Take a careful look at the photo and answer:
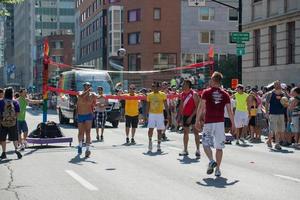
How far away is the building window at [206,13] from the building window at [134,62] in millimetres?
8501

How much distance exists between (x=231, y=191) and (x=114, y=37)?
57812 mm

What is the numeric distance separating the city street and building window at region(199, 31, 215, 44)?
161ft

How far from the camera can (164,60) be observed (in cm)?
6425

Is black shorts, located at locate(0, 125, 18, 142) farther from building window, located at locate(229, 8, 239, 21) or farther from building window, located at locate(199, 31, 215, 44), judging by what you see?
building window, located at locate(229, 8, 239, 21)

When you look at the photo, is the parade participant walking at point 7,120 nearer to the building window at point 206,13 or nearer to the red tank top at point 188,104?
the red tank top at point 188,104

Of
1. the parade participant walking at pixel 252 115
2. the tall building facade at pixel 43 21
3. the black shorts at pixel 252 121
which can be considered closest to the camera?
the parade participant walking at pixel 252 115

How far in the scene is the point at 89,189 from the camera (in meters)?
9.73

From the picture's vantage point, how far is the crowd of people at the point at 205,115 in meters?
11.2

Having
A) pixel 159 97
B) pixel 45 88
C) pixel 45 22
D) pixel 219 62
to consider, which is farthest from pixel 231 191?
pixel 45 22

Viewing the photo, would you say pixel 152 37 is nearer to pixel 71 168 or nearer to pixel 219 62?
pixel 219 62

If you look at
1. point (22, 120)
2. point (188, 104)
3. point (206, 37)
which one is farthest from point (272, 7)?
point (206, 37)

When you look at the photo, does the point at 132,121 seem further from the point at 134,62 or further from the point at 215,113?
the point at 134,62

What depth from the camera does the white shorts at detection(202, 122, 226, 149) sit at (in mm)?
11094

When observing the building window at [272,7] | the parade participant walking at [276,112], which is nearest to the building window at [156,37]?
the building window at [272,7]
